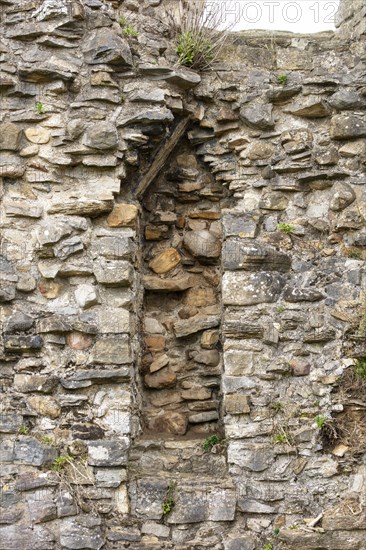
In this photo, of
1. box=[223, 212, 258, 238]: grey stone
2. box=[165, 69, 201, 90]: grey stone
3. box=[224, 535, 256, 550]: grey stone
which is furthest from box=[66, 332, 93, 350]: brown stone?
box=[165, 69, 201, 90]: grey stone

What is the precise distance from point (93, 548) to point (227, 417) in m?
1.15

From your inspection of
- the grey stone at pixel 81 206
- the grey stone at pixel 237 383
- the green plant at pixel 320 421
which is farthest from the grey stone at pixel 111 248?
the green plant at pixel 320 421

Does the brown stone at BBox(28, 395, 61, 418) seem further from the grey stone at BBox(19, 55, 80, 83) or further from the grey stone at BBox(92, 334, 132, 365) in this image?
the grey stone at BBox(19, 55, 80, 83)

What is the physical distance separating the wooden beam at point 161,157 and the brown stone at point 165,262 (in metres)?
0.46

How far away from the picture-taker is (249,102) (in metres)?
5.16

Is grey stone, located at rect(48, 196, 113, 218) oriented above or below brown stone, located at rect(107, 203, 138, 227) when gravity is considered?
above

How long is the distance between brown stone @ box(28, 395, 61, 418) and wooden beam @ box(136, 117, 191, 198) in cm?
154

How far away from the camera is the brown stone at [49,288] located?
480 cm

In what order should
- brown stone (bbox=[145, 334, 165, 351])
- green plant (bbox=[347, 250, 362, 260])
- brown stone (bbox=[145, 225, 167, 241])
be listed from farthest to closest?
brown stone (bbox=[145, 225, 167, 241]), brown stone (bbox=[145, 334, 165, 351]), green plant (bbox=[347, 250, 362, 260])

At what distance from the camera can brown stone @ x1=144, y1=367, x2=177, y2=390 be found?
16.9 ft

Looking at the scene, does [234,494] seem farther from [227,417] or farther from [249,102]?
[249,102]

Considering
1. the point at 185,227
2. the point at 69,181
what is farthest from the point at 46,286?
the point at 185,227

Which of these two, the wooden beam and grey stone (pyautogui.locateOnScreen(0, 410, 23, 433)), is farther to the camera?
the wooden beam

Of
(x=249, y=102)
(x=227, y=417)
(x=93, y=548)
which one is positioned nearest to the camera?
(x=93, y=548)
